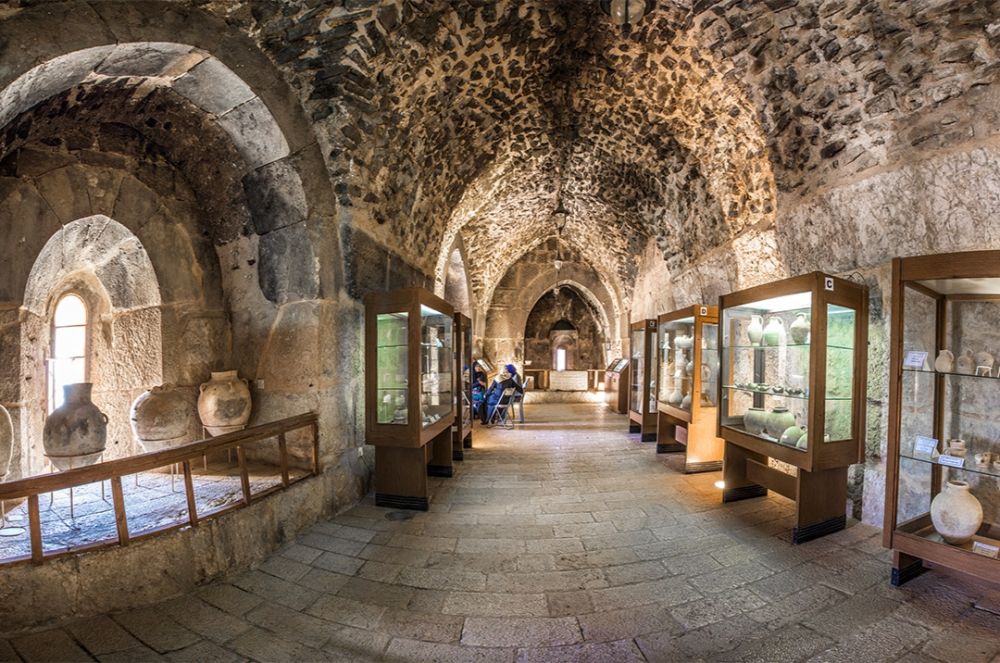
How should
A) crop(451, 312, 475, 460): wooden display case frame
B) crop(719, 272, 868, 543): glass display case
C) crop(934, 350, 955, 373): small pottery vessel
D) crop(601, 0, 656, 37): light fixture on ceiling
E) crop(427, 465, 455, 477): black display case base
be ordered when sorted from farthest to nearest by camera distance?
crop(451, 312, 475, 460): wooden display case frame, crop(427, 465, 455, 477): black display case base, crop(601, 0, 656, 37): light fixture on ceiling, crop(719, 272, 868, 543): glass display case, crop(934, 350, 955, 373): small pottery vessel

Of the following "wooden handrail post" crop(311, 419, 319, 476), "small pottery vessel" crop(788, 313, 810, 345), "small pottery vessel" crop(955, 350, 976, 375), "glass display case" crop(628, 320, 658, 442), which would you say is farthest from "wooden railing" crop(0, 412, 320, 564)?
"glass display case" crop(628, 320, 658, 442)

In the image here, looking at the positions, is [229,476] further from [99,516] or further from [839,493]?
[839,493]

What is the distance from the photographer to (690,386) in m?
5.60

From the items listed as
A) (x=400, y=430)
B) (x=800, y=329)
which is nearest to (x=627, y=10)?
(x=800, y=329)

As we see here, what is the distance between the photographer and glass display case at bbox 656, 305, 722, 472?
528 centimetres

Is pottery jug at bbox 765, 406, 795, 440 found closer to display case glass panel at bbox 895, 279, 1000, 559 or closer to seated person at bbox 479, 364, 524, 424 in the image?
display case glass panel at bbox 895, 279, 1000, 559

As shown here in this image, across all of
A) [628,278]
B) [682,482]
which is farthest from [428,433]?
[628,278]

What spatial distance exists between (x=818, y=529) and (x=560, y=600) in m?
2.30

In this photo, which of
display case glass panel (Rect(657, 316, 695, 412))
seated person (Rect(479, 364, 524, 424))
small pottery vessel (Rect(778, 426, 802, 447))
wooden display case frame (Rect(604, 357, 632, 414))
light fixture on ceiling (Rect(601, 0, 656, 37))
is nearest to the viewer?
small pottery vessel (Rect(778, 426, 802, 447))

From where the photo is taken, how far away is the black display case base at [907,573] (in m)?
2.71

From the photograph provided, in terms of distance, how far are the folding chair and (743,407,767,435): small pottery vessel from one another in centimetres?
498

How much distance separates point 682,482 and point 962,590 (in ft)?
7.54

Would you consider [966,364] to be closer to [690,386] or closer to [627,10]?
[690,386]

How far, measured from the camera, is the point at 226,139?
4008 millimetres
